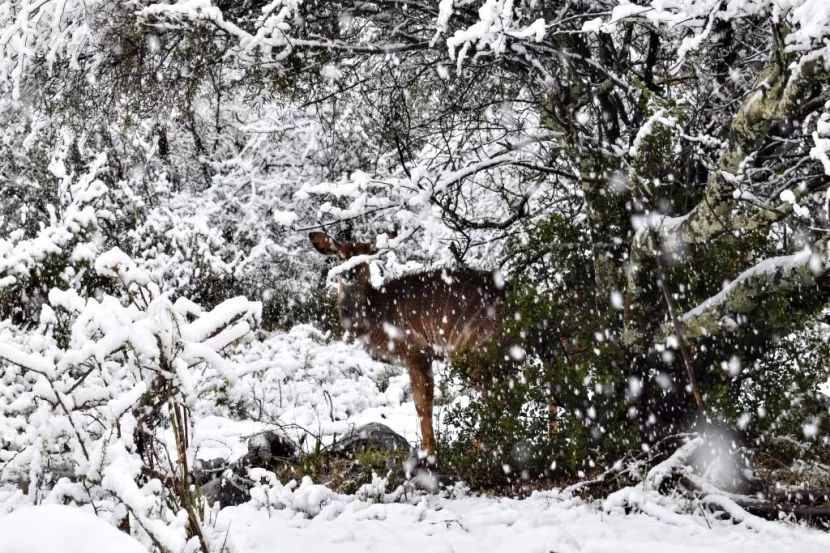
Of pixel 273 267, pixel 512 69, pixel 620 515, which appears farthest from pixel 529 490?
pixel 273 267

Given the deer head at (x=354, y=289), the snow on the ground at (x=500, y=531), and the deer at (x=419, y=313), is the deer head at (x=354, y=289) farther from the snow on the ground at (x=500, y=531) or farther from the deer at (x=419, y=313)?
the snow on the ground at (x=500, y=531)

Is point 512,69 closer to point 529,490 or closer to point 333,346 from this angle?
point 529,490

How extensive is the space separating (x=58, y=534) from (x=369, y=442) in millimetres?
4449

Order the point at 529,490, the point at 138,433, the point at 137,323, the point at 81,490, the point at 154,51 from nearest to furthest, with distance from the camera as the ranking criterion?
the point at 137,323
the point at 138,433
the point at 81,490
the point at 529,490
the point at 154,51

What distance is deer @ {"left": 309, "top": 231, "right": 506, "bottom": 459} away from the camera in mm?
5820

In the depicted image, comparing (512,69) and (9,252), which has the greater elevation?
(512,69)

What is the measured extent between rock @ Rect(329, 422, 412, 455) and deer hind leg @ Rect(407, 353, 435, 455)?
227 mm

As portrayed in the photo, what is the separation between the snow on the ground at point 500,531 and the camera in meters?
3.24

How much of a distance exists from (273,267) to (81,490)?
1156 cm

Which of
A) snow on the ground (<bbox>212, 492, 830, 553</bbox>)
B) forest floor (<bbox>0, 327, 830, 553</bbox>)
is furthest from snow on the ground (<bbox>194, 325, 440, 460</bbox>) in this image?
snow on the ground (<bbox>212, 492, 830, 553</bbox>)

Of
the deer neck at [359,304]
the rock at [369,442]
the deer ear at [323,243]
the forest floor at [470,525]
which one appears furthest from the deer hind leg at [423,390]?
the deer ear at [323,243]

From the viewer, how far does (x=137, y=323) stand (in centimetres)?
224

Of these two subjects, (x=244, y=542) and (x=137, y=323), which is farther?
(x=244, y=542)

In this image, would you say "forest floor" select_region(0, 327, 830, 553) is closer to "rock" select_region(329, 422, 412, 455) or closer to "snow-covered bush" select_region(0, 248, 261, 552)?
"snow-covered bush" select_region(0, 248, 261, 552)
